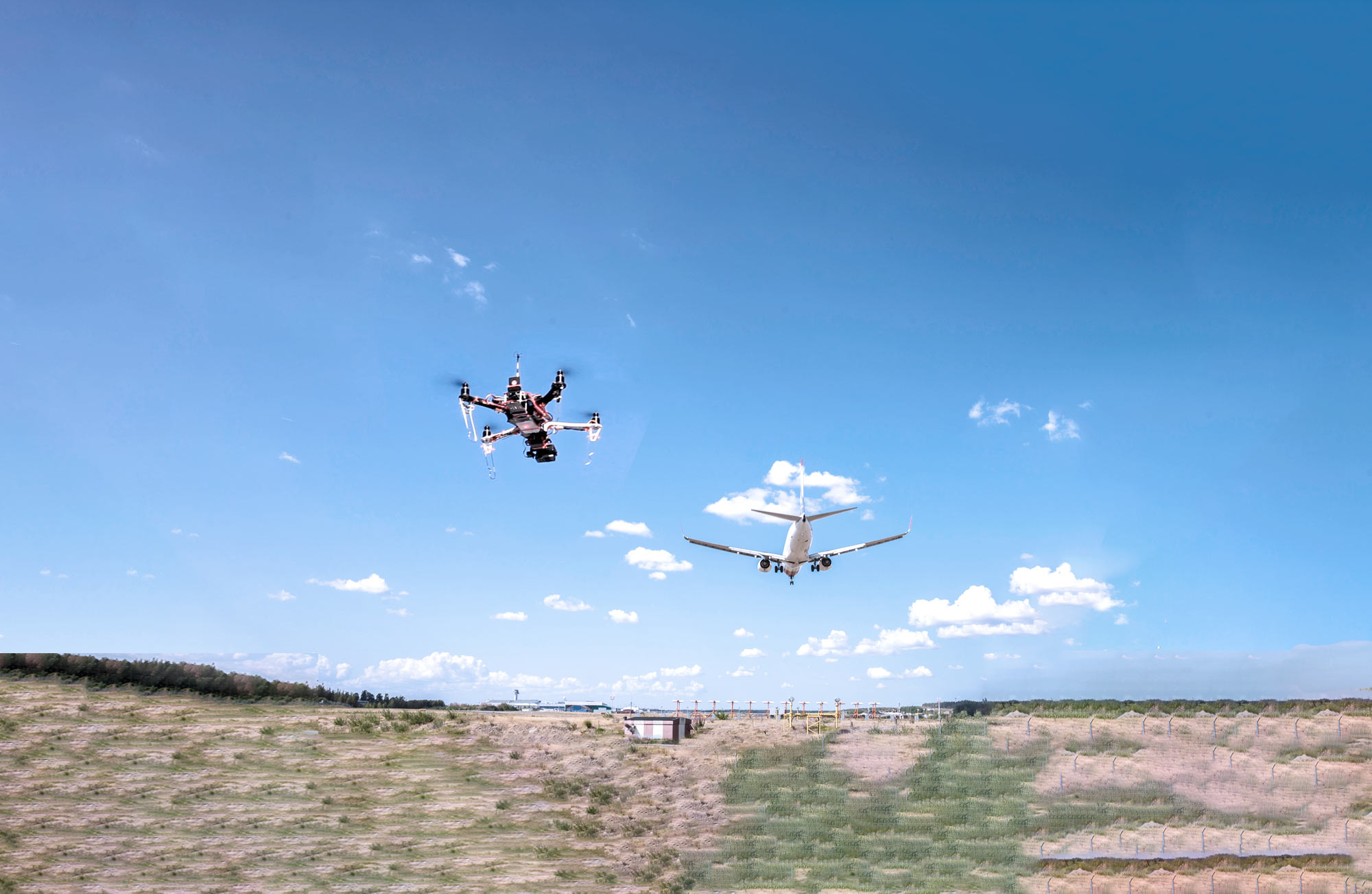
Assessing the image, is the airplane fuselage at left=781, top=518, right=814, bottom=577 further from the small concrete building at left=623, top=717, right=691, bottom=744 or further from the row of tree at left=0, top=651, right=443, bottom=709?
the row of tree at left=0, top=651, right=443, bottom=709

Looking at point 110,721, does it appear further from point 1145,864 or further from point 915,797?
point 1145,864

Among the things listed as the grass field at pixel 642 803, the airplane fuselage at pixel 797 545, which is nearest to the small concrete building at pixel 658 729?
the grass field at pixel 642 803

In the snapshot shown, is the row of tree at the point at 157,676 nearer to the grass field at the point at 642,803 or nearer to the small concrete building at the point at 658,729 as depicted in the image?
the grass field at the point at 642,803

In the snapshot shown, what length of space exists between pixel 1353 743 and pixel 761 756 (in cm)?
4116

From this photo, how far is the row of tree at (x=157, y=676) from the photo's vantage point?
60.8 meters

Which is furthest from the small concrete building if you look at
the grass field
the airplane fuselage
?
the airplane fuselage

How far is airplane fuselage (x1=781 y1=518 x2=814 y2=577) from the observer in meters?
63.9

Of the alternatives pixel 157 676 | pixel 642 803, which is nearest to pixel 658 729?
pixel 642 803

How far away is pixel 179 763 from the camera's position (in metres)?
47.2

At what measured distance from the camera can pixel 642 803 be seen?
4831cm

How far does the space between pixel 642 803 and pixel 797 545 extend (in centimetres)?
2315

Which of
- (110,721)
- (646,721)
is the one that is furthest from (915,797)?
(110,721)

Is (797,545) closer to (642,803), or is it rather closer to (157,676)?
(642,803)

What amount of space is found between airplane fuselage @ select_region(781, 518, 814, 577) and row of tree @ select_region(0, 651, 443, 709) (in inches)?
1446
